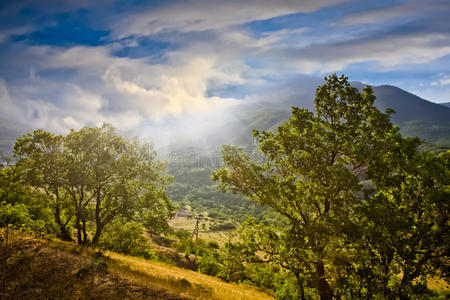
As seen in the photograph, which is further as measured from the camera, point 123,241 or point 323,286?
point 123,241

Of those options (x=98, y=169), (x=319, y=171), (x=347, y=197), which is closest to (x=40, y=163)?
(x=98, y=169)

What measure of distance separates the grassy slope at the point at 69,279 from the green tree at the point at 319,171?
337 inches

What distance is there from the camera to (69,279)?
16406mm

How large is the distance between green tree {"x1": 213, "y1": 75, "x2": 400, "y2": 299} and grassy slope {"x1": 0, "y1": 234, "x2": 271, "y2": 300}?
8.57 meters

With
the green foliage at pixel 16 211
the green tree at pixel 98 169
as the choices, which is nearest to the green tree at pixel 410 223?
the green tree at pixel 98 169

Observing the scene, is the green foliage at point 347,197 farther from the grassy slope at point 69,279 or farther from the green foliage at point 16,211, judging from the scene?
the green foliage at point 16,211

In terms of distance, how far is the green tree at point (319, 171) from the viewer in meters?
13.6

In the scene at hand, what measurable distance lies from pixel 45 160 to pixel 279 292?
30.2 m

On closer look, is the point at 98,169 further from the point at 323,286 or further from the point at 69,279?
the point at 323,286

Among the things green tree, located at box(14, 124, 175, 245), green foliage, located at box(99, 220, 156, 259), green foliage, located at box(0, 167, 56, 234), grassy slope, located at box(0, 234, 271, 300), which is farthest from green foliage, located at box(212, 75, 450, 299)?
green foliage, located at box(99, 220, 156, 259)

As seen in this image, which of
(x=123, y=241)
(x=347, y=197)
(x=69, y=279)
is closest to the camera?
(x=347, y=197)

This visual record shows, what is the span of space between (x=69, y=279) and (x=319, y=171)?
18519 mm

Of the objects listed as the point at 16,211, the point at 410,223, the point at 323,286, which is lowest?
the point at 323,286

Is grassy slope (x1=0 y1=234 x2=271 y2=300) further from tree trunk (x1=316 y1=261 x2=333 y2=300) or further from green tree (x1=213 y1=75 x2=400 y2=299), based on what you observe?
green tree (x1=213 y1=75 x2=400 y2=299)
